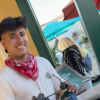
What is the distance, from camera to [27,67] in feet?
3.90

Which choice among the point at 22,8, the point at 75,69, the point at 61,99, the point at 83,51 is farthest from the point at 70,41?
the point at 61,99

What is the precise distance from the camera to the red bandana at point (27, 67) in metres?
1.15

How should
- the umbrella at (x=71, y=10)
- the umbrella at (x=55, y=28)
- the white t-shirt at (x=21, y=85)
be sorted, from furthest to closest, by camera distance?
1. the umbrella at (x=55, y=28)
2. the umbrella at (x=71, y=10)
3. the white t-shirt at (x=21, y=85)

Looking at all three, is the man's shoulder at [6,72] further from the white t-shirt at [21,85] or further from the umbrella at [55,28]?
the umbrella at [55,28]

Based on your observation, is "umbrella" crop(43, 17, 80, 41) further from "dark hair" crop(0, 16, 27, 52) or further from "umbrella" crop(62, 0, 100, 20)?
"dark hair" crop(0, 16, 27, 52)

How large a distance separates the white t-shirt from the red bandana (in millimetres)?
23

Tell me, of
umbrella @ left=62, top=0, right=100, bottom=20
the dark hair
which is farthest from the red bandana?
umbrella @ left=62, top=0, right=100, bottom=20

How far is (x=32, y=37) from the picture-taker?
Result: 2.24 m

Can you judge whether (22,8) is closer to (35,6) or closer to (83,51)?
(35,6)

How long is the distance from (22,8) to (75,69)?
3.05 ft

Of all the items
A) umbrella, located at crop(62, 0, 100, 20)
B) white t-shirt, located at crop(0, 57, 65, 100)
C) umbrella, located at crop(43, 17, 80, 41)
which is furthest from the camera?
umbrella, located at crop(43, 17, 80, 41)

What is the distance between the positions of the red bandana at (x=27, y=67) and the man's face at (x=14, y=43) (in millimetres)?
49

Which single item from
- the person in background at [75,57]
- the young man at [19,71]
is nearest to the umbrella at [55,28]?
the person in background at [75,57]

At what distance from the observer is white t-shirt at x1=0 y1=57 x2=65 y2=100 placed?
1054 mm
